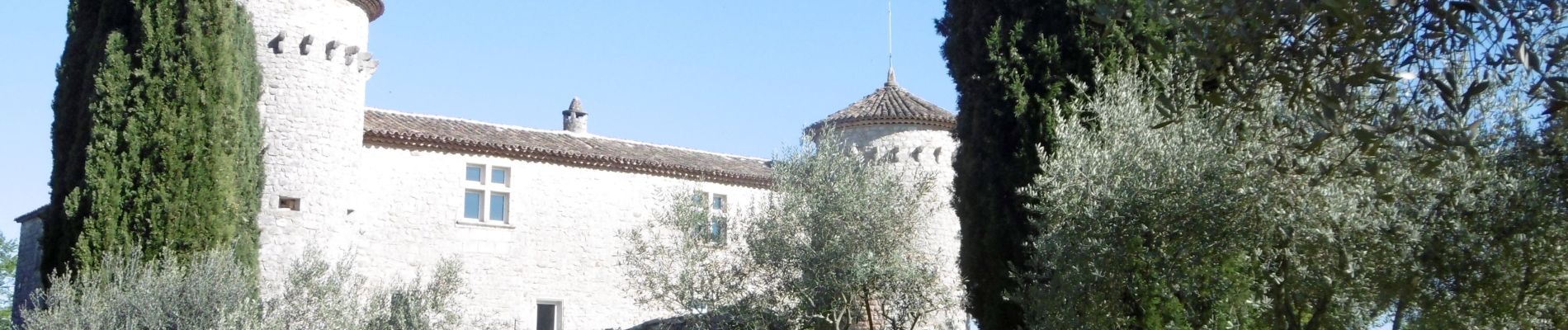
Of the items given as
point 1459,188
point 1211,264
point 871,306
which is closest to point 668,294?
point 871,306

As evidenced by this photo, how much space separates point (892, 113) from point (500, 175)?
242 inches

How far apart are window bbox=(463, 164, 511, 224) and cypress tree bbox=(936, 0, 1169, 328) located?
991 cm

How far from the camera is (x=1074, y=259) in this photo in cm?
960

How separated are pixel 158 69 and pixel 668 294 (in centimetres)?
583

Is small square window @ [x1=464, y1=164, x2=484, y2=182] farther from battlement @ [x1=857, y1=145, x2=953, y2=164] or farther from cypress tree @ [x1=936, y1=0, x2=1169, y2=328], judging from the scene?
cypress tree @ [x1=936, y1=0, x2=1169, y2=328]

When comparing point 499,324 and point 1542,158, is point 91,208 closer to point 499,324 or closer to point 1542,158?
point 499,324

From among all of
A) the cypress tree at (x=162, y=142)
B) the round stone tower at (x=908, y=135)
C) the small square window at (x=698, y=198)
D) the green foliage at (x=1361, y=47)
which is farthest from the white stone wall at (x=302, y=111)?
the green foliage at (x=1361, y=47)

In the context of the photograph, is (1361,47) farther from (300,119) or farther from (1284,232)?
(300,119)

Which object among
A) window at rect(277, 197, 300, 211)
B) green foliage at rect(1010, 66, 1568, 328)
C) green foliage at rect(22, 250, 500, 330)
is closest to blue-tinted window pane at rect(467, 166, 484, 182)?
window at rect(277, 197, 300, 211)

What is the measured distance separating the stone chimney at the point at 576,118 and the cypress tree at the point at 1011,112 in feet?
42.2

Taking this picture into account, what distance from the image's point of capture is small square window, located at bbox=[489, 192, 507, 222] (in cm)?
2091

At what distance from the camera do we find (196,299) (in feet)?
41.9

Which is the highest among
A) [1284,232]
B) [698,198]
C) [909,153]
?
[909,153]

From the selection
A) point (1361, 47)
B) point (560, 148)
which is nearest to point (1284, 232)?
point (1361, 47)
